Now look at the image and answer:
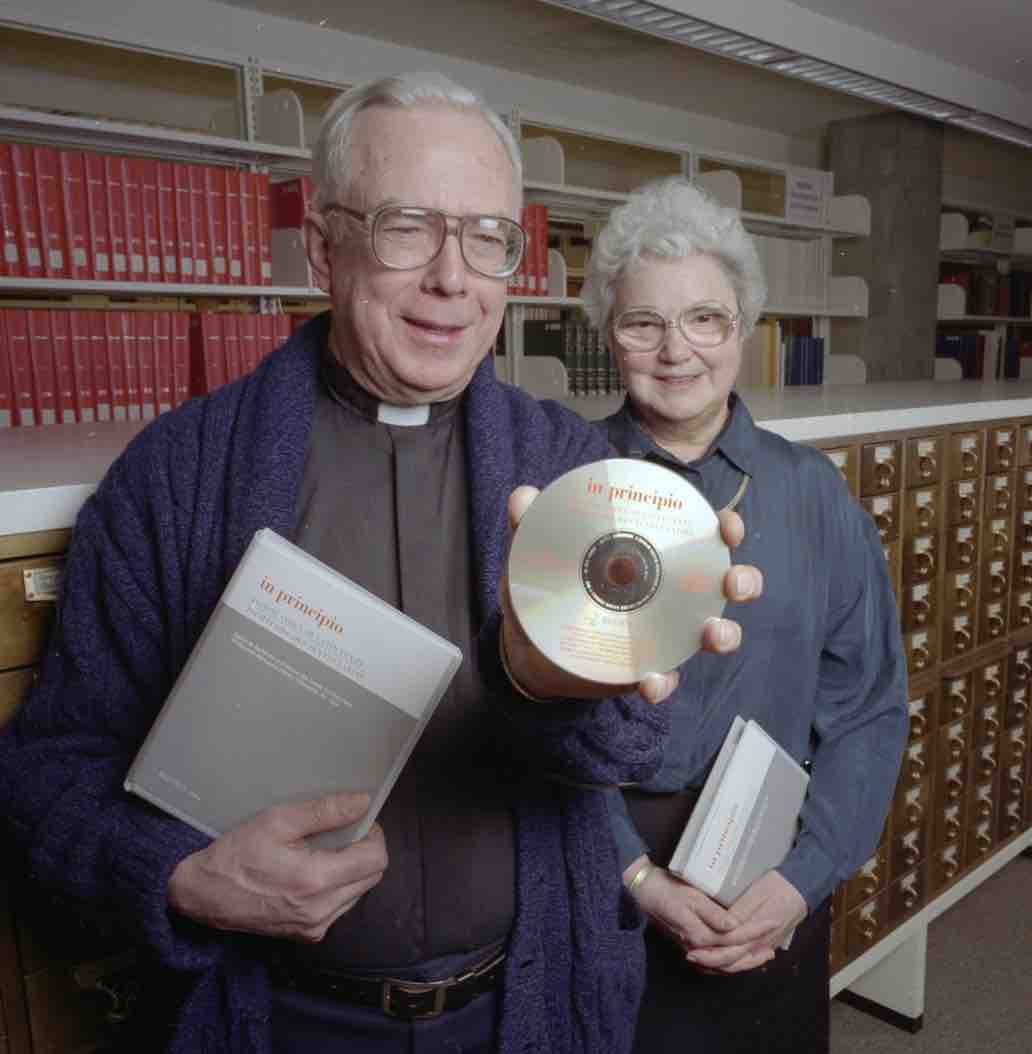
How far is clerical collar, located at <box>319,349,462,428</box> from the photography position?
3.43 ft

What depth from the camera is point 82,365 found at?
313 centimetres

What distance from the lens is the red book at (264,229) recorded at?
11.2 feet

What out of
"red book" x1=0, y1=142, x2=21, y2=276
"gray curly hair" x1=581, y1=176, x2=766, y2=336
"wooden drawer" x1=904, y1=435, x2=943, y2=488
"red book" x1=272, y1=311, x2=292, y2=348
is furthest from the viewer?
"red book" x1=272, y1=311, x2=292, y2=348

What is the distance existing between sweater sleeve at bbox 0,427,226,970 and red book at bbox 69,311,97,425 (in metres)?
2.35

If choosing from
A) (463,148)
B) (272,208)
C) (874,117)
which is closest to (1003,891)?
(463,148)

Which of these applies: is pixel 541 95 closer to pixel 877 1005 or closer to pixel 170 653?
pixel 877 1005

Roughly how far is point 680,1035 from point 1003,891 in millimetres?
1888

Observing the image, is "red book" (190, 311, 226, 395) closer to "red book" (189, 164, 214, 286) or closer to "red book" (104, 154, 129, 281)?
"red book" (189, 164, 214, 286)

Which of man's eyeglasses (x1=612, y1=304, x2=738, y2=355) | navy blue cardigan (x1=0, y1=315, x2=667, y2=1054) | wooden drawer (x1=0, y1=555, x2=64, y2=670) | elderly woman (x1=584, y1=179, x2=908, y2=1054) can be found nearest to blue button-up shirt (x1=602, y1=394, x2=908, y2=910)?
elderly woman (x1=584, y1=179, x2=908, y2=1054)

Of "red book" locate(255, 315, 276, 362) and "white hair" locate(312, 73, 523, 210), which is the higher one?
"white hair" locate(312, 73, 523, 210)

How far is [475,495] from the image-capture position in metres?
1.00

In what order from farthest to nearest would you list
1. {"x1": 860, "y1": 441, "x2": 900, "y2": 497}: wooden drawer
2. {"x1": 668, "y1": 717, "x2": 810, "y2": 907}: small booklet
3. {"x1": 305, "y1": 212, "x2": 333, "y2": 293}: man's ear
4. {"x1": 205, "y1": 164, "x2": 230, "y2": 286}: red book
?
{"x1": 205, "y1": 164, "x2": 230, "y2": 286}: red book → {"x1": 860, "y1": 441, "x2": 900, "y2": 497}: wooden drawer → {"x1": 668, "y1": 717, "x2": 810, "y2": 907}: small booklet → {"x1": 305, "y1": 212, "x2": 333, "y2": 293}: man's ear

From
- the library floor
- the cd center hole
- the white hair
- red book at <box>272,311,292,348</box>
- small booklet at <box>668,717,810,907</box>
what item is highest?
the white hair

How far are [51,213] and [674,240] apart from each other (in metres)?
2.34
